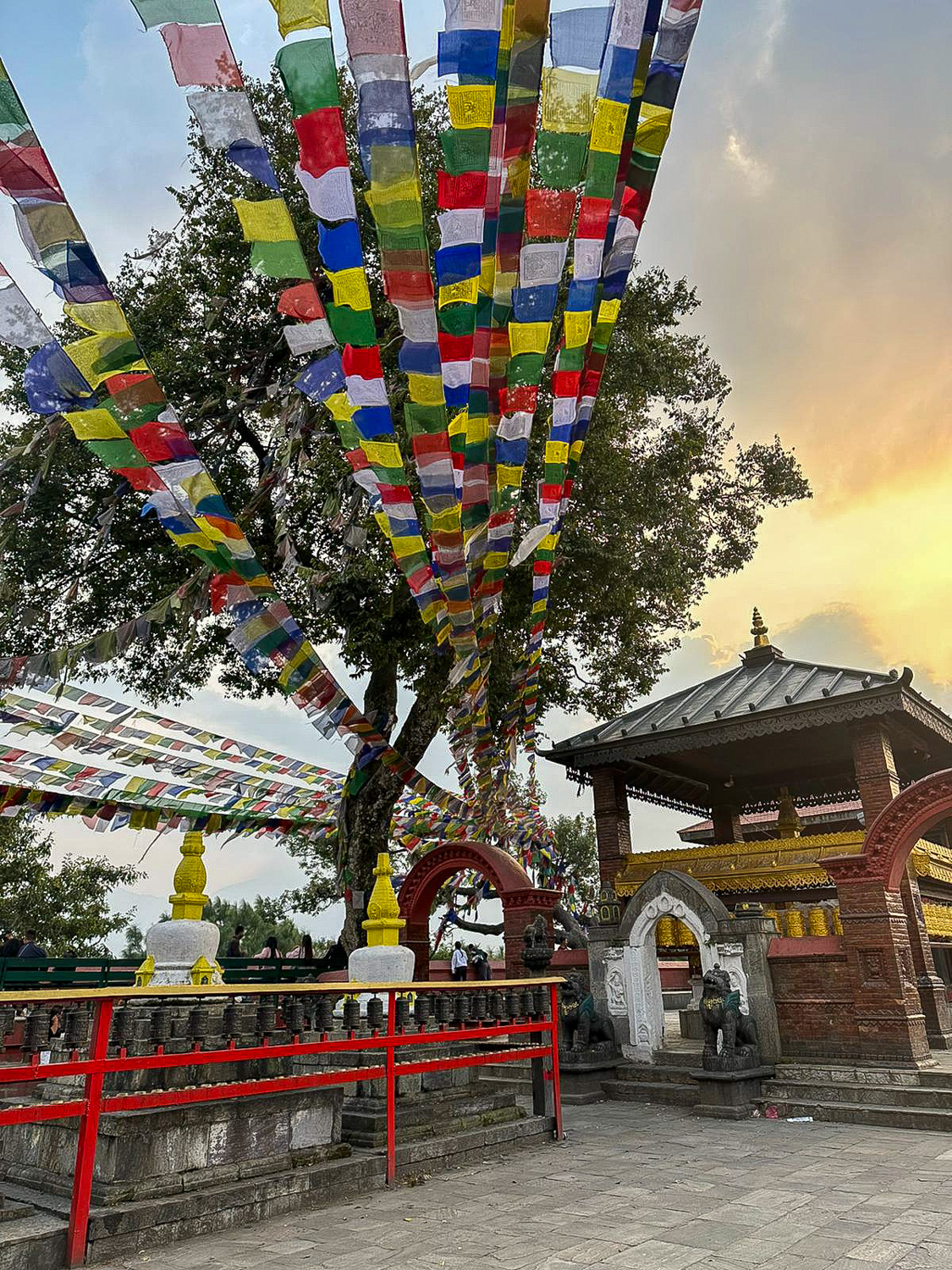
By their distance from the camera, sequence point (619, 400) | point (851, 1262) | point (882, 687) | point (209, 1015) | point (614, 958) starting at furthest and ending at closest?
point (619, 400)
point (882, 687)
point (614, 958)
point (209, 1015)
point (851, 1262)

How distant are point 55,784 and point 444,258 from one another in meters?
12.8

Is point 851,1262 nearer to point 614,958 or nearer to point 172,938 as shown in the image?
point 172,938

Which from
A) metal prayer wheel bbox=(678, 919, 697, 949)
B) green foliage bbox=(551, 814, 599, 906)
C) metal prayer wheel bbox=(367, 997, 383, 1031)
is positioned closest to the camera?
metal prayer wheel bbox=(367, 997, 383, 1031)

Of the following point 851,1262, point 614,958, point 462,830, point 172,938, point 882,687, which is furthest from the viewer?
point 462,830

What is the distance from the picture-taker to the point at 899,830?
36.4 feet

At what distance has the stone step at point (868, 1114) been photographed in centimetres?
916

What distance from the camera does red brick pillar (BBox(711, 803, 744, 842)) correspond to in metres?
20.4

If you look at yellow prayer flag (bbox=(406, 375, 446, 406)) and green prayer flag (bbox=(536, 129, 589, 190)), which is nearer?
green prayer flag (bbox=(536, 129, 589, 190))

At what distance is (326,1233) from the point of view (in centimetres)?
516

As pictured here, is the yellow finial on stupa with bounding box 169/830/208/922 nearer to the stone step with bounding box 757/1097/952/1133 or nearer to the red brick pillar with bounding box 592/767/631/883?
the stone step with bounding box 757/1097/952/1133

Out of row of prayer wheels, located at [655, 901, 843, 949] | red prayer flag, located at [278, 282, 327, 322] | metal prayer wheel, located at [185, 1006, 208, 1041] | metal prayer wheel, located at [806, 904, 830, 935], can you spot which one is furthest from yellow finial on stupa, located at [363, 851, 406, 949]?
metal prayer wheel, located at [806, 904, 830, 935]

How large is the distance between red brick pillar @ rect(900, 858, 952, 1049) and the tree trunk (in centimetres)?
815

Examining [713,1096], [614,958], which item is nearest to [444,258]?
[713,1096]

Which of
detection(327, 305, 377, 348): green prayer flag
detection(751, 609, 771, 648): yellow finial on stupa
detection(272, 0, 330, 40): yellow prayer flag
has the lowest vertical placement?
detection(327, 305, 377, 348): green prayer flag
